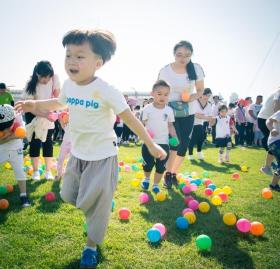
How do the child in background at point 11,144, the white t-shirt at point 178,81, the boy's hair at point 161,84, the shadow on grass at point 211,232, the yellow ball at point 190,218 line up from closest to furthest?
the shadow on grass at point 211,232
the yellow ball at point 190,218
the child in background at point 11,144
the boy's hair at point 161,84
the white t-shirt at point 178,81

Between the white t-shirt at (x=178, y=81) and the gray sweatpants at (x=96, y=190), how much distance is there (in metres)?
3.05

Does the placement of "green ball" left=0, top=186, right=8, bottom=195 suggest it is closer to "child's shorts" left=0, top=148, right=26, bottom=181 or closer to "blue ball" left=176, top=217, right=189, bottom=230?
"child's shorts" left=0, top=148, right=26, bottom=181

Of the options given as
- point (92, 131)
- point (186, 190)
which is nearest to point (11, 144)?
point (92, 131)

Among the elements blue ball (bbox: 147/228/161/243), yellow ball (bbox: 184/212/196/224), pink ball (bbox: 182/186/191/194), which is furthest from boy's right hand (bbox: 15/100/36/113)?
pink ball (bbox: 182/186/191/194)

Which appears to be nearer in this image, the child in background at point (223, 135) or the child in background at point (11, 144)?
the child in background at point (11, 144)

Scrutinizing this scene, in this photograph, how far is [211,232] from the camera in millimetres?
3559

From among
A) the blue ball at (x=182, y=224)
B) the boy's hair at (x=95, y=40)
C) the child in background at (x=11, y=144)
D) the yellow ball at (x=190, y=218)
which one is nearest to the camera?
the boy's hair at (x=95, y=40)

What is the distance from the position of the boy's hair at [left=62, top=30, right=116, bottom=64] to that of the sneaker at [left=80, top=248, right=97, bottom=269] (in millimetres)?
1912

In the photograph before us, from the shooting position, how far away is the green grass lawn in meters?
2.84

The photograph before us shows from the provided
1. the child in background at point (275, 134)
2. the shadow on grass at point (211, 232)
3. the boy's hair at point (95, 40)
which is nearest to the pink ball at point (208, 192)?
the shadow on grass at point (211, 232)

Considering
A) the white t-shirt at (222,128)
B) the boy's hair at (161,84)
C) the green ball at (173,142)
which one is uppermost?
the boy's hair at (161,84)

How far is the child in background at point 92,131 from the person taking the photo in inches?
105

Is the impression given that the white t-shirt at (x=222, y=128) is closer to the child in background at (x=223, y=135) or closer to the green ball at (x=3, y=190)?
the child in background at (x=223, y=135)

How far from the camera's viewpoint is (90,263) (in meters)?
2.67
